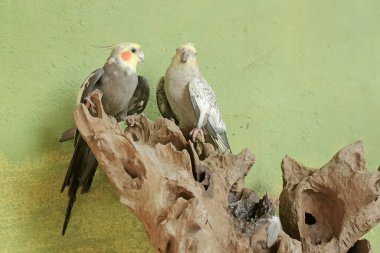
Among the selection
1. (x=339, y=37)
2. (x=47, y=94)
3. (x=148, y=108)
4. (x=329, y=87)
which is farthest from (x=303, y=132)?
(x=47, y=94)

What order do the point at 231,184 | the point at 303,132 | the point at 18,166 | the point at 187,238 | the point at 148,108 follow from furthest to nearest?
the point at 303,132 → the point at 148,108 → the point at 18,166 → the point at 231,184 → the point at 187,238

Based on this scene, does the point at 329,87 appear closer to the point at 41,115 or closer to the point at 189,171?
the point at 189,171

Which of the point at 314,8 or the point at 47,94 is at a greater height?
the point at 314,8

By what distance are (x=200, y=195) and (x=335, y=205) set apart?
1.00 ft

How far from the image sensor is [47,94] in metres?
0.98

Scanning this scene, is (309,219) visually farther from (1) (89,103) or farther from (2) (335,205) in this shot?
(1) (89,103)

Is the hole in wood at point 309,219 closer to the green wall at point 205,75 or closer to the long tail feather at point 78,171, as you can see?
the green wall at point 205,75

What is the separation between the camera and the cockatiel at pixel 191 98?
0.90 meters

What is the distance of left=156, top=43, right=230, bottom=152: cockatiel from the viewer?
90 cm

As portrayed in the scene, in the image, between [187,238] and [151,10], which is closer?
[187,238]

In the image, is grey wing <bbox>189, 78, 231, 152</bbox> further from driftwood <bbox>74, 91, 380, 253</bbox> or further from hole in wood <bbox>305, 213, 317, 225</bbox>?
hole in wood <bbox>305, 213, 317, 225</bbox>

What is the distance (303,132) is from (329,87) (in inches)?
5.6

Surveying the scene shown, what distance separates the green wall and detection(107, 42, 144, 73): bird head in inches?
5.1

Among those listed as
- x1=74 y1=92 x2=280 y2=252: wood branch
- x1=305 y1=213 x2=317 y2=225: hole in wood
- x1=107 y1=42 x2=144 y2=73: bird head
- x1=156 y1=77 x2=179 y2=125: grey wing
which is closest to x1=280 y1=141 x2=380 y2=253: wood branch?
x1=305 y1=213 x2=317 y2=225: hole in wood
